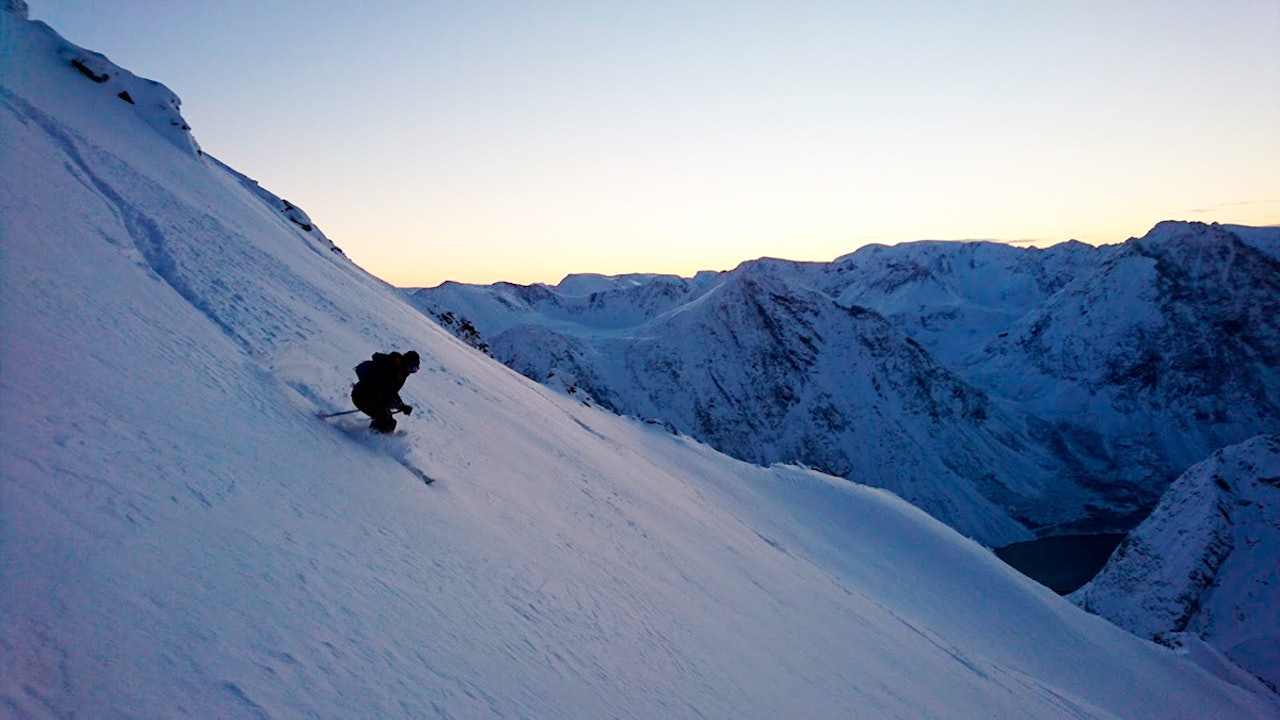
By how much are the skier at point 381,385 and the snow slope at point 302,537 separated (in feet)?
1.20

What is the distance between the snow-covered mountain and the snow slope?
155ft

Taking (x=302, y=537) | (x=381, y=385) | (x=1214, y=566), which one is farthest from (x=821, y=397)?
(x=302, y=537)

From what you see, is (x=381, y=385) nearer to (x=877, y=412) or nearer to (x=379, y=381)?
(x=379, y=381)

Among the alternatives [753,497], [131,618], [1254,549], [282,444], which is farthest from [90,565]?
[1254,549]

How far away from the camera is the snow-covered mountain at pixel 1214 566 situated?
53.2 meters

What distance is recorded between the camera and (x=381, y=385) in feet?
29.8

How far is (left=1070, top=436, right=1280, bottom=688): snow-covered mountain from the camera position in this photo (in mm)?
53219

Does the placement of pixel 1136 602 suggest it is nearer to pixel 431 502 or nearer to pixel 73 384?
pixel 431 502

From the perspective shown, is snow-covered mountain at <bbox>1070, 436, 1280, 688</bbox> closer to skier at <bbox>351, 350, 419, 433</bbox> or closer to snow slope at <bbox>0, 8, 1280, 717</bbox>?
snow slope at <bbox>0, 8, 1280, 717</bbox>

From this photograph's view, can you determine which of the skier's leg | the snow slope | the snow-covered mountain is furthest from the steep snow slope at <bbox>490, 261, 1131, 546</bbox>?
the skier's leg

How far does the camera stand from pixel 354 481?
7.48 metres

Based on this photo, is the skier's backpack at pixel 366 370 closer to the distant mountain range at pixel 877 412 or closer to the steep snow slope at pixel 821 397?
the steep snow slope at pixel 821 397

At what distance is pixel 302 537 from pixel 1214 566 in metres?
76.4

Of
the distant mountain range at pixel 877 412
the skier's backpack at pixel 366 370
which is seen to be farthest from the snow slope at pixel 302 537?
the distant mountain range at pixel 877 412
